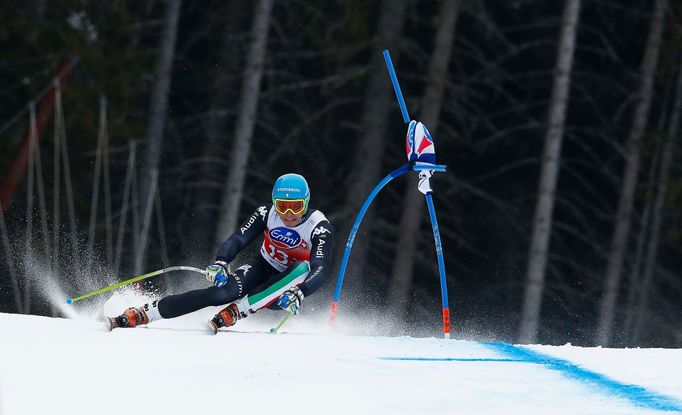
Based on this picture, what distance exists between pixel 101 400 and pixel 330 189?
13.6 m

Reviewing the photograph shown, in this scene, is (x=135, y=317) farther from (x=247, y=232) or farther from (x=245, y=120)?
(x=245, y=120)

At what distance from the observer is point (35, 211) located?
14.8 m

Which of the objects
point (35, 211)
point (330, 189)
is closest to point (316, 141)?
point (330, 189)

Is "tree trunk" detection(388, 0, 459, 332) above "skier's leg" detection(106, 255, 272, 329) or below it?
above

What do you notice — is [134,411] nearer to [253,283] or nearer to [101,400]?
[101,400]

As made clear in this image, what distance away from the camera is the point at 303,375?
19.0ft

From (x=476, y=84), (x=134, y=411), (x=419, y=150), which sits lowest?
(x=134, y=411)

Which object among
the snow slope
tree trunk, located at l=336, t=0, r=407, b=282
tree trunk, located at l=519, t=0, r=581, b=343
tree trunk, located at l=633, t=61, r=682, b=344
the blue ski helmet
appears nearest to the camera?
the snow slope

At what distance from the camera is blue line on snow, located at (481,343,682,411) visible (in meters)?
5.47

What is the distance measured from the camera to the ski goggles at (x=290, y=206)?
7.82m

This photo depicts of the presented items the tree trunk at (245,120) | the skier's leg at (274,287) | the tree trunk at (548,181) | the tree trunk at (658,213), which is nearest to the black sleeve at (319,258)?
the skier's leg at (274,287)

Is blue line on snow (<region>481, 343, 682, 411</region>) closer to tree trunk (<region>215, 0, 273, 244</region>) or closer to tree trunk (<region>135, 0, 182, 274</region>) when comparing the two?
tree trunk (<region>215, 0, 273, 244</region>)

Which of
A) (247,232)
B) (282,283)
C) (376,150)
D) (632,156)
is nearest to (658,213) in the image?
(632,156)

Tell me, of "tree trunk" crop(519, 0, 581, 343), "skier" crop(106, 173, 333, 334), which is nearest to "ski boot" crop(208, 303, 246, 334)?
"skier" crop(106, 173, 333, 334)
